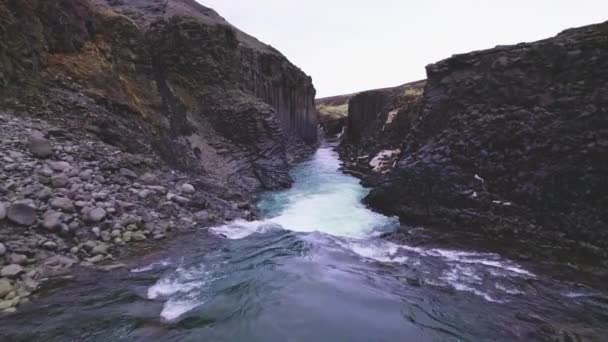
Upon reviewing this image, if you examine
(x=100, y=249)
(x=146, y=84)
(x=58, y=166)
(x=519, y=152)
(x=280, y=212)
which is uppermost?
(x=146, y=84)

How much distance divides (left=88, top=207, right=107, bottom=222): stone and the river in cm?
166

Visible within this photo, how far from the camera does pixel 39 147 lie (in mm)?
9289

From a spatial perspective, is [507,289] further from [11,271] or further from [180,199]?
[11,271]

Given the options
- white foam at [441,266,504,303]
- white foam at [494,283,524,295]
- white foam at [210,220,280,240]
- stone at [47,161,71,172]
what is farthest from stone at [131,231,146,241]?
white foam at [494,283,524,295]

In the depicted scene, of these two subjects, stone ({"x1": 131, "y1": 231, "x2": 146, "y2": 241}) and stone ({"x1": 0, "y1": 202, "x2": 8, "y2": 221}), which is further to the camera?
stone ({"x1": 131, "y1": 231, "x2": 146, "y2": 241})

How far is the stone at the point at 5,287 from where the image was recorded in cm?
552

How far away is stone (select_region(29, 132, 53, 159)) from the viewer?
9.16 meters

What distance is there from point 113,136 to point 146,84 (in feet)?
19.2

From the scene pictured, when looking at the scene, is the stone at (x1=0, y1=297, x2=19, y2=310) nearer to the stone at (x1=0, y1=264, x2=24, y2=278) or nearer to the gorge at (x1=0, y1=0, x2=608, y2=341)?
the gorge at (x1=0, y1=0, x2=608, y2=341)

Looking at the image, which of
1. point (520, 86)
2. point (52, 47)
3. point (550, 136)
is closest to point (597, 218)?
point (550, 136)

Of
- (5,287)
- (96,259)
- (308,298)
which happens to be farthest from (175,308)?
(5,287)

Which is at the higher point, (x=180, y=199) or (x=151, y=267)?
(x=180, y=199)

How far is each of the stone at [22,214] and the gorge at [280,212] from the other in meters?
0.03

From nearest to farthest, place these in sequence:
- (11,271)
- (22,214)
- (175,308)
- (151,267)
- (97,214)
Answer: (175,308), (11,271), (22,214), (151,267), (97,214)
